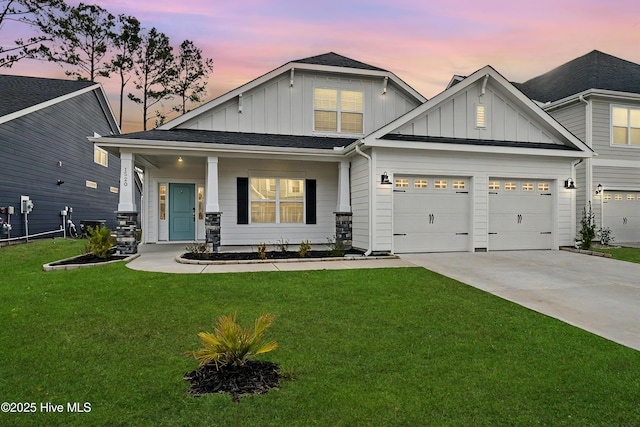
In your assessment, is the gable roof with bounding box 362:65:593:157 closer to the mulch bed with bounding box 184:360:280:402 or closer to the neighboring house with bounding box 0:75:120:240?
the mulch bed with bounding box 184:360:280:402

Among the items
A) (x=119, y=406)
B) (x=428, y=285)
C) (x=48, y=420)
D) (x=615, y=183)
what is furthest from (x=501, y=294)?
(x=615, y=183)

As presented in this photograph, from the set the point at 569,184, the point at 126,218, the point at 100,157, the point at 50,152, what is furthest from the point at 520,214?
the point at 100,157

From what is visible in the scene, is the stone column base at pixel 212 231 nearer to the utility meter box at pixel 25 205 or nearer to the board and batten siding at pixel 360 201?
the board and batten siding at pixel 360 201

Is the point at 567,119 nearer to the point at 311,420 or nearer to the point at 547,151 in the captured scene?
the point at 547,151

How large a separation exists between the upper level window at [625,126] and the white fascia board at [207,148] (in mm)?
10314

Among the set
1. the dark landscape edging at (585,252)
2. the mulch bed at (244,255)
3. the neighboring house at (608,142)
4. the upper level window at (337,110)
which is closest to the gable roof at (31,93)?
the mulch bed at (244,255)

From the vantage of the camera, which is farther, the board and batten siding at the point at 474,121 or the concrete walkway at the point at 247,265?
the board and batten siding at the point at 474,121

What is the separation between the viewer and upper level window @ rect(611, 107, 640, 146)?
13.5m

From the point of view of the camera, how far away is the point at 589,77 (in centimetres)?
1389

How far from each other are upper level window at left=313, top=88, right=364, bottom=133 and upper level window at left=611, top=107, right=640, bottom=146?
9169 mm

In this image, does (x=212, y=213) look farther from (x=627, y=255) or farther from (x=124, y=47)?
(x=124, y=47)

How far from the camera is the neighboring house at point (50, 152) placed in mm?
13109

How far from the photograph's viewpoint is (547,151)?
1061 cm

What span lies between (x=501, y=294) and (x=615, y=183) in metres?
11.1
